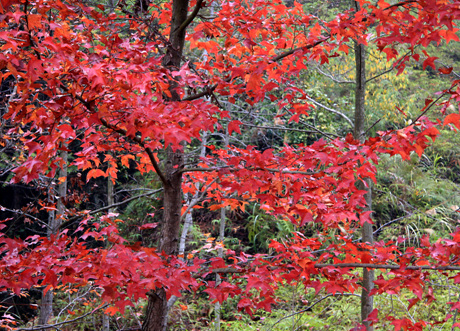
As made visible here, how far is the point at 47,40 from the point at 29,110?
513 millimetres

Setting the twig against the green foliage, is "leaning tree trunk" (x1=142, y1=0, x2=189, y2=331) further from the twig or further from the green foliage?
the green foliage

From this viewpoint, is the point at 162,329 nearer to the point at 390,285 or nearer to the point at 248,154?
the point at 248,154

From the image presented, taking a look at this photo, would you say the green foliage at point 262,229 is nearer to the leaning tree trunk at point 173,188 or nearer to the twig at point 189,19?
the leaning tree trunk at point 173,188

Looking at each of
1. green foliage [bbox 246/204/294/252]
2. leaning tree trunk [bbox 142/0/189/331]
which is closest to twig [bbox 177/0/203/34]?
leaning tree trunk [bbox 142/0/189/331]

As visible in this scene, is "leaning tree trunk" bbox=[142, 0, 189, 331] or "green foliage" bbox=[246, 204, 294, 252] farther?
"green foliage" bbox=[246, 204, 294, 252]

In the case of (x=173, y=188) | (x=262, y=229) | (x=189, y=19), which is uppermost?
(x=189, y=19)

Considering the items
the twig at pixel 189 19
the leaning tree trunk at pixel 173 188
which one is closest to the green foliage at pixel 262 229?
the leaning tree trunk at pixel 173 188

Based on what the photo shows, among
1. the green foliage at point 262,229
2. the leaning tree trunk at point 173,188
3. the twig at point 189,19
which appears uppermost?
the twig at point 189,19

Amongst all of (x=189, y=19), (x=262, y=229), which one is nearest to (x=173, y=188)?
(x=189, y=19)

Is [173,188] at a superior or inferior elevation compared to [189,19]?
inferior

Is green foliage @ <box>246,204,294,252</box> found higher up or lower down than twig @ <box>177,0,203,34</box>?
lower down

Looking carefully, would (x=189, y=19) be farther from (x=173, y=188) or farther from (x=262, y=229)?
(x=262, y=229)

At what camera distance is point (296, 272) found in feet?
7.44

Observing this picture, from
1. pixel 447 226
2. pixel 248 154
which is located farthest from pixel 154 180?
pixel 447 226
